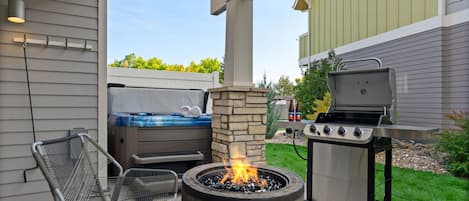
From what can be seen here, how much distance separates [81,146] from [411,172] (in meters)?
3.88

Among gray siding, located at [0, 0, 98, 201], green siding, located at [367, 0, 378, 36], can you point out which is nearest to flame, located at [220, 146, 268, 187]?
gray siding, located at [0, 0, 98, 201]

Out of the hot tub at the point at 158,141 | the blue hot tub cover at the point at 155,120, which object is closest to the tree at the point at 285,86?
the blue hot tub cover at the point at 155,120

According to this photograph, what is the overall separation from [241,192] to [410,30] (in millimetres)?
5147

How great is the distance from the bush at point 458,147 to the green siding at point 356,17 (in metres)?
2.11

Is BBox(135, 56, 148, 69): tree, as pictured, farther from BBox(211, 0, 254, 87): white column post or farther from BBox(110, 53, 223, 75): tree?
BBox(211, 0, 254, 87): white column post

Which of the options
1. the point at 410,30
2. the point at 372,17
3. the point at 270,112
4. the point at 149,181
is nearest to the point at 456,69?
the point at 410,30

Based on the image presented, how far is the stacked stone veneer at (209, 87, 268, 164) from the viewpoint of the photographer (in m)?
3.05

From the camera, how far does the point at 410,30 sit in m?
5.17

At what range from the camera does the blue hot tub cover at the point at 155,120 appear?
2.90 meters

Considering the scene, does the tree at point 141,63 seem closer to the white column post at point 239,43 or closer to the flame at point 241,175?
the white column post at point 239,43

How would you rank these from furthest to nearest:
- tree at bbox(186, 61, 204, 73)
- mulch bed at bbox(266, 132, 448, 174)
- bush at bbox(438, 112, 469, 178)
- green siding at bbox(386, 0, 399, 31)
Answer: tree at bbox(186, 61, 204, 73)
green siding at bbox(386, 0, 399, 31)
mulch bed at bbox(266, 132, 448, 174)
bush at bbox(438, 112, 469, 178)

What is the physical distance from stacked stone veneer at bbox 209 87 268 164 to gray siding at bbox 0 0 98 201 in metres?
1.24

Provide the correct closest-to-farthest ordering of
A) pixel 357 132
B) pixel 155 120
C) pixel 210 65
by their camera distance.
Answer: pixel 357 132 < pixel 155 120 < pixel 210 65

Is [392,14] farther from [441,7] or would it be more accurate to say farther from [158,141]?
[158,141]
